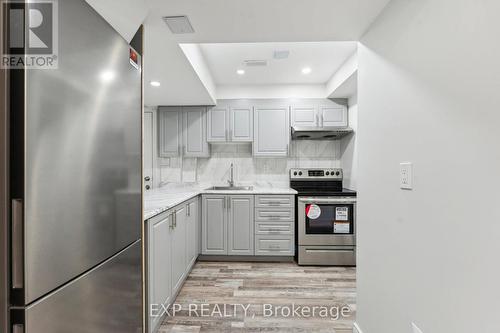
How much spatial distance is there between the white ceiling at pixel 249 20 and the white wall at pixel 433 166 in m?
0.18

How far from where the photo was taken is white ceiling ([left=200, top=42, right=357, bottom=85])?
252cm

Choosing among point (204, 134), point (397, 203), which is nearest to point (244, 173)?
point (204, 134)

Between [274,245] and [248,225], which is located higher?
[248,225]

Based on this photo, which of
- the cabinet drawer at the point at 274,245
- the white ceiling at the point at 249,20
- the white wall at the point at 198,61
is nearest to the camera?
the white ceiling at the point at 249,20

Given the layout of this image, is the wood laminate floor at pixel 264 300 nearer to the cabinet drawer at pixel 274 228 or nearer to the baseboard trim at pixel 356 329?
the baseboard trim at pixel 356 329

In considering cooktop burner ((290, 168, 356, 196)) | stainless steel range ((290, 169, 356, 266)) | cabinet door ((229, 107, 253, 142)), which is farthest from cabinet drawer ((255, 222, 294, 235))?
cabinet door ((229, 107, 253, 142))

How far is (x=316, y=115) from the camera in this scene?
3.69 meters

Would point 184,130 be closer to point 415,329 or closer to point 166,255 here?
point 166,255

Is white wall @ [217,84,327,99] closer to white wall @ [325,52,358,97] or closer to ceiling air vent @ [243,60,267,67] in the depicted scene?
white wall @ [325,52,358,97]

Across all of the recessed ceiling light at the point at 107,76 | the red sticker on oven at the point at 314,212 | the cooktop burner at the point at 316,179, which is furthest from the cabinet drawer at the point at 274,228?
the recessed ceiling light at the point at 107,76

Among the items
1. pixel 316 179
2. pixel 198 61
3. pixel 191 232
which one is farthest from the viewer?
pixel 316 179

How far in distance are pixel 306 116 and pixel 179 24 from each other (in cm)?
246

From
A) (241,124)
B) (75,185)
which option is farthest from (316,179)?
(75,185)

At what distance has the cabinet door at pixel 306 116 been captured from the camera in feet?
12.1
